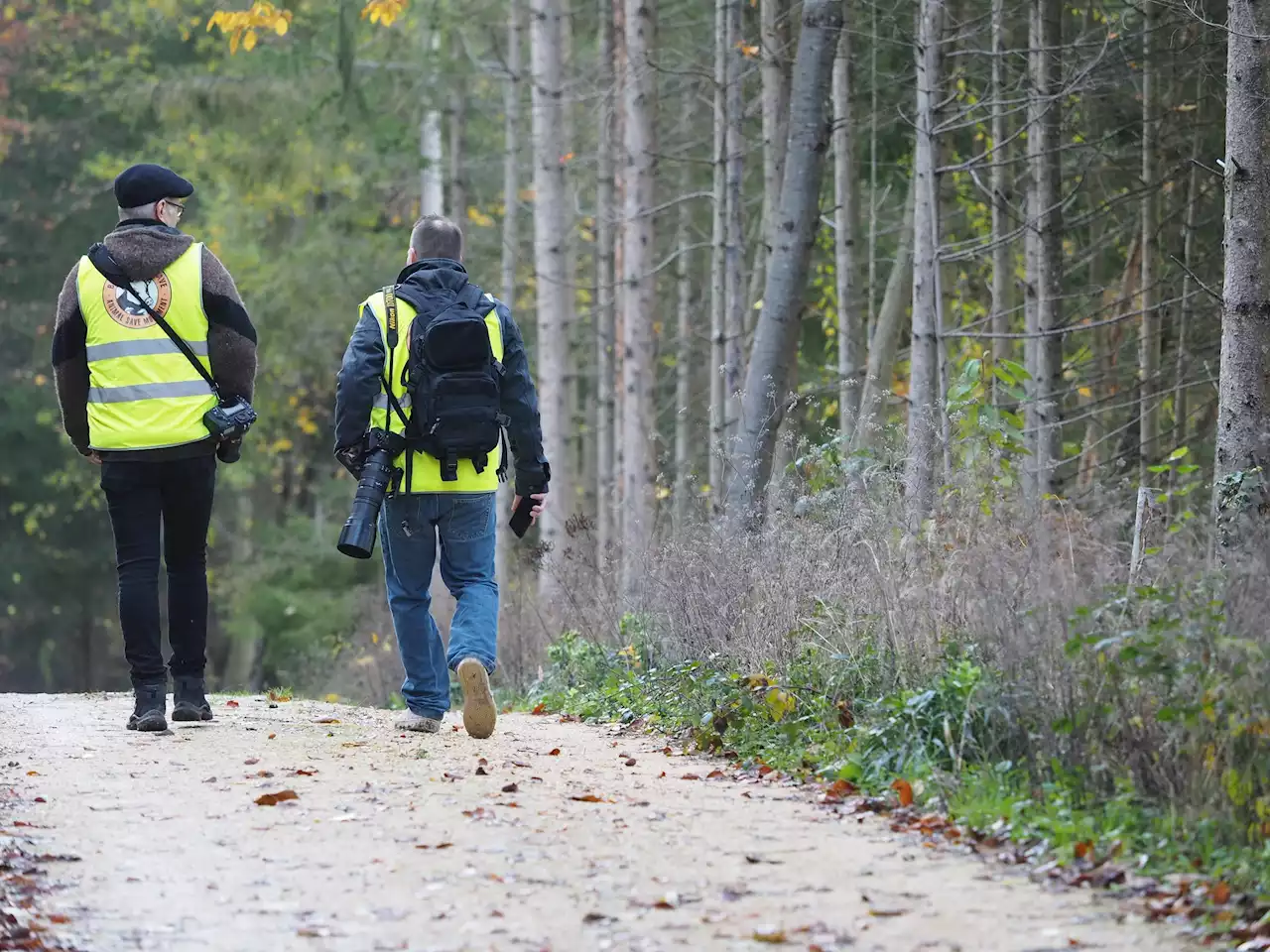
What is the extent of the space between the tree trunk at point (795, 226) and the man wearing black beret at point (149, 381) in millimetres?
4342

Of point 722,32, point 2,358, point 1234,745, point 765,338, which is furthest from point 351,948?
point 2,358

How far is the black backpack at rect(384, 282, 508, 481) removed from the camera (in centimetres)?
748

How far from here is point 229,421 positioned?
7.62m

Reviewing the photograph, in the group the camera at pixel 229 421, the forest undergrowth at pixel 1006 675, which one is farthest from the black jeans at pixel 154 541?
the forest undergrowth at pixel 1006 675

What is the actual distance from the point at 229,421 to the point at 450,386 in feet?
3.28

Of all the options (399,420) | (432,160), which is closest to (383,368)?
(399,420)

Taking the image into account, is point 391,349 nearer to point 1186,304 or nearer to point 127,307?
point 127,307

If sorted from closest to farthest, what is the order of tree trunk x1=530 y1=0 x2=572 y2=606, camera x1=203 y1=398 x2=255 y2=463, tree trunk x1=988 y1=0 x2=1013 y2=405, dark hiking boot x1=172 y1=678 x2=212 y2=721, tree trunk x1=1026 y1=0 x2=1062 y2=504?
camera x1=203 y1=398 x2=255 y2=463
dark hiking boot x1=172 y1=678 x2=212 y2=721
tree trunk x1=1026 y1=0 x2=1062 y2=504
tree trunk x1=988 y1=0 x2=1013 y2=405
tree trunk x1=530 y1=0 x2=572 y2=606

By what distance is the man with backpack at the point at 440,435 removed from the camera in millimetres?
7496

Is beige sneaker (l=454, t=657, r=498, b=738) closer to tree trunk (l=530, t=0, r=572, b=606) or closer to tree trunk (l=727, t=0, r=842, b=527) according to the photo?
tree trunk (l=727, t=0, r=842, b=527)

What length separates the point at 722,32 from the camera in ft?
50.3

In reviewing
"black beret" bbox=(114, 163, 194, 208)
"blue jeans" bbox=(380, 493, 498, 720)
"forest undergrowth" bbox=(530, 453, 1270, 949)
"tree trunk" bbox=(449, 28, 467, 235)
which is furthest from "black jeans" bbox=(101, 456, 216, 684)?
"tree trunk" bbox=(449, 28, 467, 235)

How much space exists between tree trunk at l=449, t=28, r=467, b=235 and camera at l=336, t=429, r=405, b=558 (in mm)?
13657

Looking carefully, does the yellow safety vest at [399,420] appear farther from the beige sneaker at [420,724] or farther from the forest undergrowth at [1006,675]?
the forest undergrowth at [1006,675]
